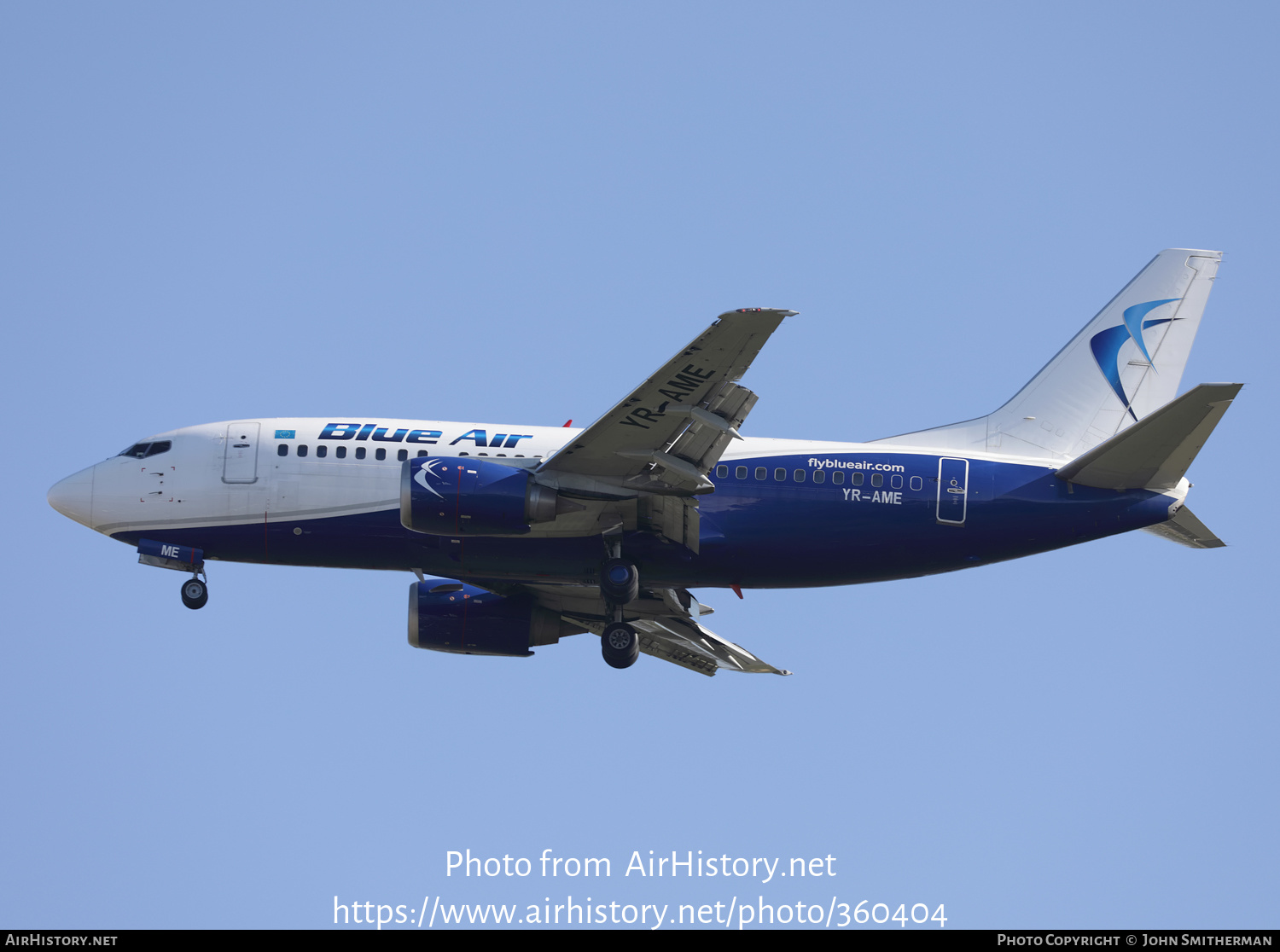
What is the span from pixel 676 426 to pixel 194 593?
13016 millimetres

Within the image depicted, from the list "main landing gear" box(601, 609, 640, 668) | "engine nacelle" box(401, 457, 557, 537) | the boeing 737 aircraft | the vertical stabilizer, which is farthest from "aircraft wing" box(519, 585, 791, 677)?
the vertical stabilizer

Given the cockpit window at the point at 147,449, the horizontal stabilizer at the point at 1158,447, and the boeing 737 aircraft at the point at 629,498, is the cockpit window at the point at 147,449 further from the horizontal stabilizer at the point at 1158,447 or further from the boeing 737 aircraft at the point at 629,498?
the horizontal stabilizer at the point at 1158,447

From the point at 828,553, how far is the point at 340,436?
38.9 ft

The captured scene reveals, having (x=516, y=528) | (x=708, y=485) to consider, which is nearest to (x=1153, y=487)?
(x=708, y=485)

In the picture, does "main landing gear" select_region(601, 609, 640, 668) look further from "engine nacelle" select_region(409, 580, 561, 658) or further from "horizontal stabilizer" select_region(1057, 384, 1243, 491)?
"horizontal stabilizer" select_region(1057, 384, 1243, 491)

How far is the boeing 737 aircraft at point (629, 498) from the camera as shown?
3306cm

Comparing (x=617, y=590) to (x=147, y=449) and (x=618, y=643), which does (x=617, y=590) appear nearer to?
(x=618, y=643)

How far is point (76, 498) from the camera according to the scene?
3659cm

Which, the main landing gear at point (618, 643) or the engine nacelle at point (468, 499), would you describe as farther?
the main landing gear at point (618, 643)

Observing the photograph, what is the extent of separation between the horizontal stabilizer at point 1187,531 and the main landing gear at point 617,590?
39.5ft

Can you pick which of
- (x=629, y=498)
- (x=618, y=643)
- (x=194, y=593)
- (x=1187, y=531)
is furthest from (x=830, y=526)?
(x=194, y=593)

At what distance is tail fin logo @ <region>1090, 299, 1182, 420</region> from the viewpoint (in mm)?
38312

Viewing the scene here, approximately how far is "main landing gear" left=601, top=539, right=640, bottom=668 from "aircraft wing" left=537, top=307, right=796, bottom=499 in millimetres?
1768

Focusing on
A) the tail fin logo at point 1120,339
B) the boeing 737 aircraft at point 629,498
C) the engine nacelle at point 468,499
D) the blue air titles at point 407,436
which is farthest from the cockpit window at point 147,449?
the tail fin logo at point 1120,339
